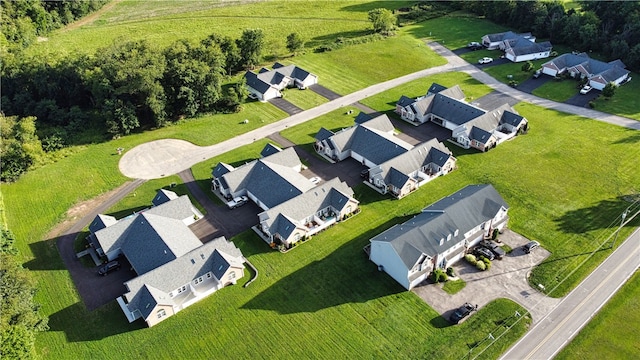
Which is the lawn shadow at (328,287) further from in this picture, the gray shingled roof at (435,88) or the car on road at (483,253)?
the gray shingled roof at (435,88)

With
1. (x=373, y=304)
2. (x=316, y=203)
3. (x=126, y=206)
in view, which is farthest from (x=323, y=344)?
(x=126, y=206)

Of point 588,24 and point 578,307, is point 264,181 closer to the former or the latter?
point 578,307

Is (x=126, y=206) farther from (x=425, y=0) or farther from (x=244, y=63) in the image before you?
(x=425, y=0)

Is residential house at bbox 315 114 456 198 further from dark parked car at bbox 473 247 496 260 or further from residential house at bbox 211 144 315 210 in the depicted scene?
dark parked car at bbox 473 247 496 260

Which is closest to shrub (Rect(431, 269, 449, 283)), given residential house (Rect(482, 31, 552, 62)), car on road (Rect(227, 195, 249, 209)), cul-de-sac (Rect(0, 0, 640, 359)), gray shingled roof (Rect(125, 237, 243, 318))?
cul-de-sac (Rect(0, 0, 640, 359))

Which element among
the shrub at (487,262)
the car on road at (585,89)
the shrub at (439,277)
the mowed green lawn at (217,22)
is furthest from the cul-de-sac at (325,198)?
the mowed green lawn at (217,22)

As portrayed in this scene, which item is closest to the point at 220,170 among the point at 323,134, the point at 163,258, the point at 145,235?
the point at 145,235
